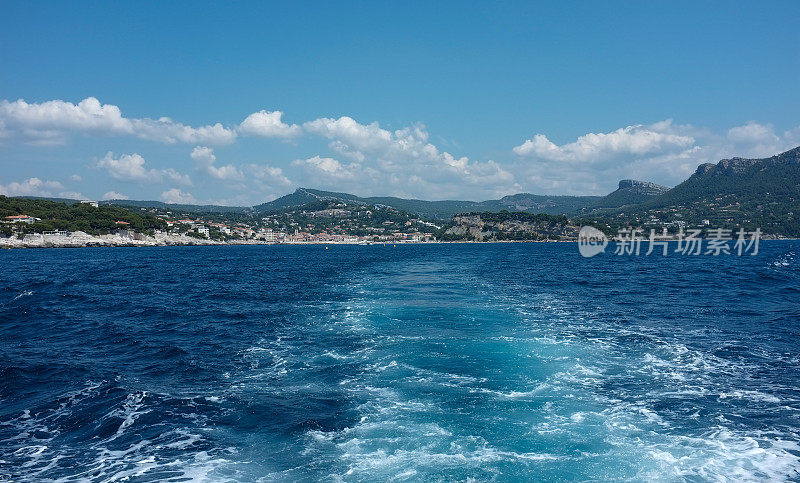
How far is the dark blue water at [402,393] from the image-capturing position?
9.80 m

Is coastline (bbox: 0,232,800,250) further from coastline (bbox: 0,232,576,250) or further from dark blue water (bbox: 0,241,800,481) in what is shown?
dark blue water (bbox: 0,241,800,481)

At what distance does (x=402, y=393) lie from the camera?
14.0m

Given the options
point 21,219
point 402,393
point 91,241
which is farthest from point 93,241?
point 402,393

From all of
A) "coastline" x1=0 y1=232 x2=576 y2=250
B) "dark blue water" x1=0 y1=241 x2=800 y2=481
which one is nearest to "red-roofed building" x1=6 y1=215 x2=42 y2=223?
"coastline" x1=0 y1=232 x2=576 y2=250

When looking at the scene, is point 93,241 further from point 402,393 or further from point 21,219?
point 402,393

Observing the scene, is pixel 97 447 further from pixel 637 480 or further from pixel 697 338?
pixel 697 338

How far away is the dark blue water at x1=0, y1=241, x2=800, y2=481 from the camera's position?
980 centimetres

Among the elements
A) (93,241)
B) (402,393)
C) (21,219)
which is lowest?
(93,241)

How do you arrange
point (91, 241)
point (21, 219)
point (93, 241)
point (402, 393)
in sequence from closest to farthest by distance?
point (402, 393) < point (21, 219) < point (91, 241) < point (93, 241)

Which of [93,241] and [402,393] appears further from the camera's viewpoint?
[93,241]

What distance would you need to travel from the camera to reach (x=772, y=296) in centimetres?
3359

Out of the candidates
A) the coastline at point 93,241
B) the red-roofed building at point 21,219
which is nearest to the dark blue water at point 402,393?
the coastline at point 93,241

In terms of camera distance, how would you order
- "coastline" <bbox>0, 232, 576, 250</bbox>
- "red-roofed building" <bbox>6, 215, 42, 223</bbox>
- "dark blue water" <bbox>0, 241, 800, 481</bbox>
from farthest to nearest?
"red-roofed building" <bbox>6, 215, 42, 223</bbox>, "coastline" <bbox>0, 232, 576, 250</bbox>, "dark blue water" <bbox>0, 241, 800, 481</bbox>

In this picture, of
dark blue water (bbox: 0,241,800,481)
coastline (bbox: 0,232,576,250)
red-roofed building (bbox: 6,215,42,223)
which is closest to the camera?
dark blue water (bbox: 0,241,800,481)
